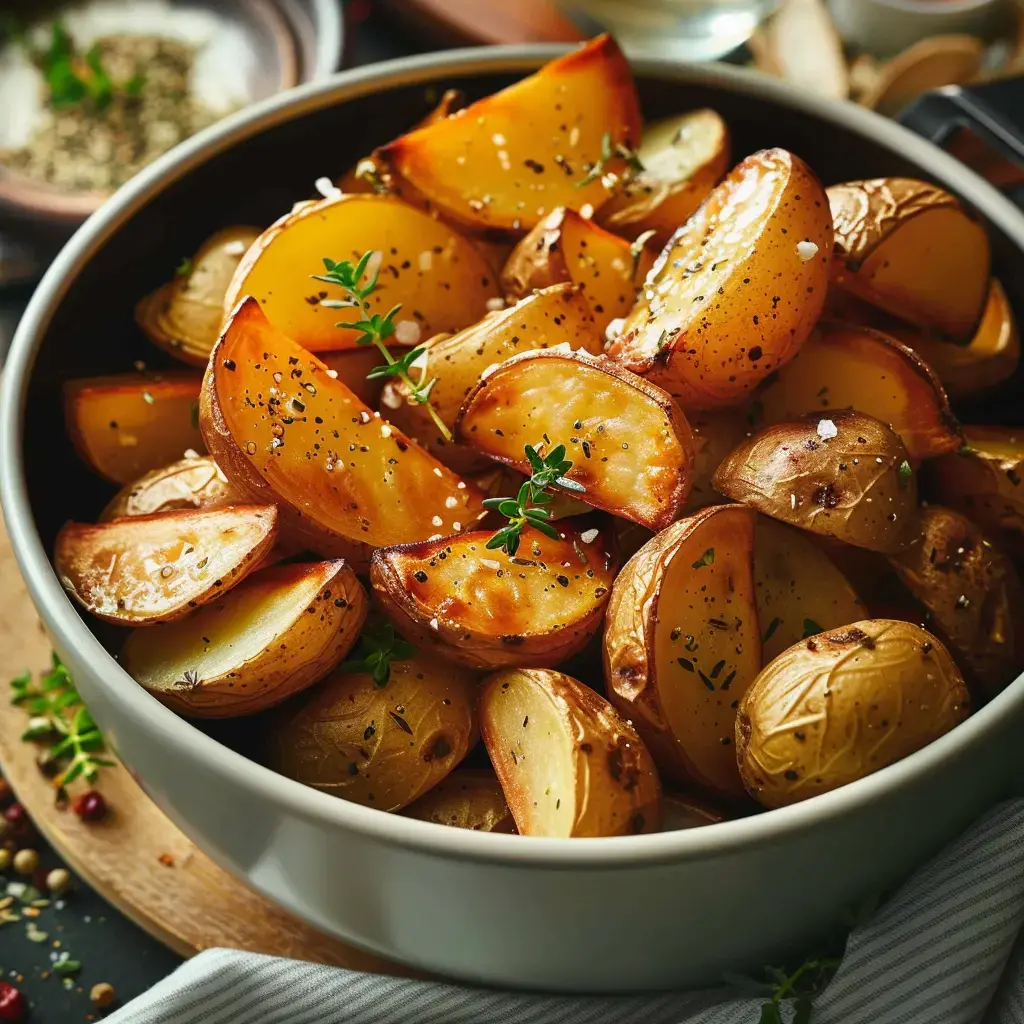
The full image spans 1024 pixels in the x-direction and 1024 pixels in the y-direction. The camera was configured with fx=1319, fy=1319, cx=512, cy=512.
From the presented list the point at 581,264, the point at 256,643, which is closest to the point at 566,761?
the point at 256,643

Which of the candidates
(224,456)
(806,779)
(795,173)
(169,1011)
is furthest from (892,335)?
(169,1011)

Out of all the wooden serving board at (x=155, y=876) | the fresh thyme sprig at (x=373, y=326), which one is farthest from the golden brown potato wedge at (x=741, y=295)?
the wooden serving board at (x=155, y=876)

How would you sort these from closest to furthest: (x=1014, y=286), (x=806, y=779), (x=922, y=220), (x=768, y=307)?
(x=806, y=779) → (x=768, y=307) → (x=922, y=220) → (x=1014, y=286)

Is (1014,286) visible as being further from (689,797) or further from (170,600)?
(170,600)

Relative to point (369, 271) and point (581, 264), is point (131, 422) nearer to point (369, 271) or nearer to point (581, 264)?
point (369, 271)

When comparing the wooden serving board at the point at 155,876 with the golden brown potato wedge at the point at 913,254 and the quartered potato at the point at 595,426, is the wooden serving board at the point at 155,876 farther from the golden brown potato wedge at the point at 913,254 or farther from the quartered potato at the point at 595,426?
the golden brown potato wedge at the point at 913,254

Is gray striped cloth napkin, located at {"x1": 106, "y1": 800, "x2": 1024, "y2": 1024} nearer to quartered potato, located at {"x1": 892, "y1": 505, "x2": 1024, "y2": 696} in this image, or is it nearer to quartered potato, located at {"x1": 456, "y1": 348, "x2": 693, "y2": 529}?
quartered potato, located at {"x1": 892, "y1": 505, "x2": 1024, "y2": 696}

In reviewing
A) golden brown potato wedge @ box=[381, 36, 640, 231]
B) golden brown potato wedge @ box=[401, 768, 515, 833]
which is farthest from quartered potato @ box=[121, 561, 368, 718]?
golden brown potato wedge @ box=[381, 36, 640, 231]
